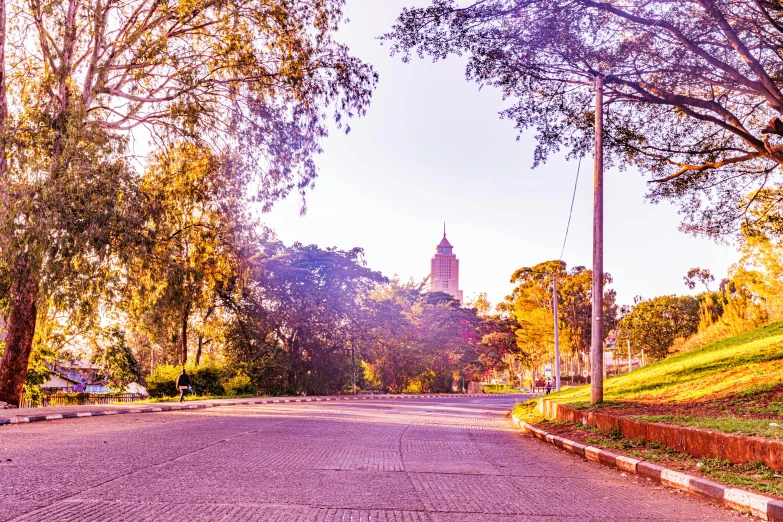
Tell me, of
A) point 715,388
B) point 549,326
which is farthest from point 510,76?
point 549,326

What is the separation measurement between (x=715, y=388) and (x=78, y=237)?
51.4 feet

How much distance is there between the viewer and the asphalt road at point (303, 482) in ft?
17.9

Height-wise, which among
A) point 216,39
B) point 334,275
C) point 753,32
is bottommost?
A: point 334,275

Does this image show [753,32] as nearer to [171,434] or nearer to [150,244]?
[171,434]

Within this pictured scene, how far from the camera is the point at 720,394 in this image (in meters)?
14.3

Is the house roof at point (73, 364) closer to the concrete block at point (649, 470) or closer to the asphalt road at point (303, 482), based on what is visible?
the asphalt road at point (303, 482)

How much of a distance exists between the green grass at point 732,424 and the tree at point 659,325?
49004 mm

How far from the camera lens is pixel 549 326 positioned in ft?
182

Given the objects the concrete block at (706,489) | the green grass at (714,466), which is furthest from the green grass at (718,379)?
the concrete block at (706,489)

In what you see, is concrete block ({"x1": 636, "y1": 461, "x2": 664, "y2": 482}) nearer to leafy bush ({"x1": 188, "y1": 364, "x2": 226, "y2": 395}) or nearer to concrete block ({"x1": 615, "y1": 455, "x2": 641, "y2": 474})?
concrete block ({"x1": 615, "y1": 455, "x2": 641, "y2": 474})

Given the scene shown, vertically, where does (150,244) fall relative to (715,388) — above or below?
above

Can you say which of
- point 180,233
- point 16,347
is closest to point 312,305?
point 180,233

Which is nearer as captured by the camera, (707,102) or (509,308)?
(707,102)

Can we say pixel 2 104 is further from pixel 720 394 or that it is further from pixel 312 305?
pixel 312 305
